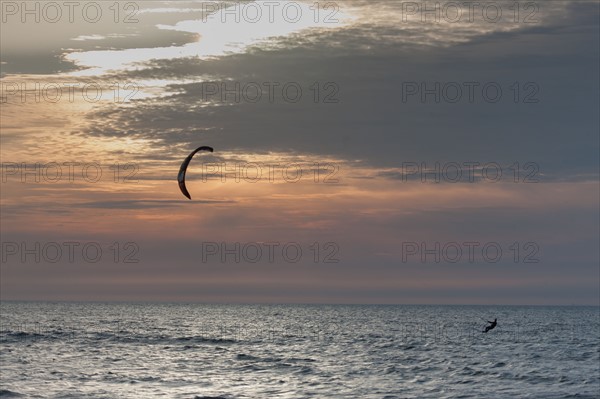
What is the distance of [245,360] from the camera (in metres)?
68.3

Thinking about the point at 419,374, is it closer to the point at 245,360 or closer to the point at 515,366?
the point at 515,366

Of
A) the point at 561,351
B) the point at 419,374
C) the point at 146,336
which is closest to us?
the point at 419,374

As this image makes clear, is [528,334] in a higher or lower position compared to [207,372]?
lower

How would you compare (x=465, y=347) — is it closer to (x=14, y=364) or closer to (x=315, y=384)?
(x=315, y=384)

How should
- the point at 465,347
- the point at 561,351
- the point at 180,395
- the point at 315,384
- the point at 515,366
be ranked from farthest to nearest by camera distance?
the point at 465,347 < the point at 561,351 < the point at 515,366 < the point at 315,384 < the point at 180,395

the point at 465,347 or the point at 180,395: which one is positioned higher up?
the point at 180,395

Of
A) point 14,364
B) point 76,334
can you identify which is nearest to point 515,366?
point 14,364

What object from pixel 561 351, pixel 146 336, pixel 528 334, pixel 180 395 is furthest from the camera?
pixel 528 334

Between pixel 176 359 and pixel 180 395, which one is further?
pixel 176 359

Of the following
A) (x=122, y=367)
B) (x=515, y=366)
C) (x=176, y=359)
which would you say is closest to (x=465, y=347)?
(x=515, y=366)

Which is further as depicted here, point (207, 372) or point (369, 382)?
point (207, 372)

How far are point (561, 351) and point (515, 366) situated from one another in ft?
57.1

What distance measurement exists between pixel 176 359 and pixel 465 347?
3381 cm

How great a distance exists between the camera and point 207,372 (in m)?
59.1
